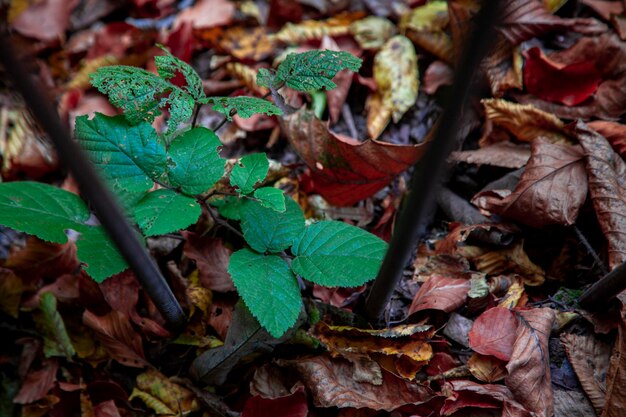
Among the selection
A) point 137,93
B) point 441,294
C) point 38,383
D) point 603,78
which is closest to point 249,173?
point 137,93

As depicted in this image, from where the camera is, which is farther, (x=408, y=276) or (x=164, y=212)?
(x=408, y=276)

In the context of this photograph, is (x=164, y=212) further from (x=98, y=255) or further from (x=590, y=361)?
(x=590, y=361)

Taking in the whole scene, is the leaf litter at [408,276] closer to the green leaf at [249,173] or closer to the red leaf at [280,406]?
the red leaf at [280,406]

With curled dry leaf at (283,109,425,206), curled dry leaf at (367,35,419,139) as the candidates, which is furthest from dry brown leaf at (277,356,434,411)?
curled dry leaf at (367,35,419,139)

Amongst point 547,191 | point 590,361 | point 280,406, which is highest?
point 547,191

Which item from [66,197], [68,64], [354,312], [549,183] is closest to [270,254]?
[354,312]

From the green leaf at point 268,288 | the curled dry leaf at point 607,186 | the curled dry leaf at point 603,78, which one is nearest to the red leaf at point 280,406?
the green leaf at point 268,288

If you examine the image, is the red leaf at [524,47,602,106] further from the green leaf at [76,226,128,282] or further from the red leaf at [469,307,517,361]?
the green leaf at [76,226,128,282]
